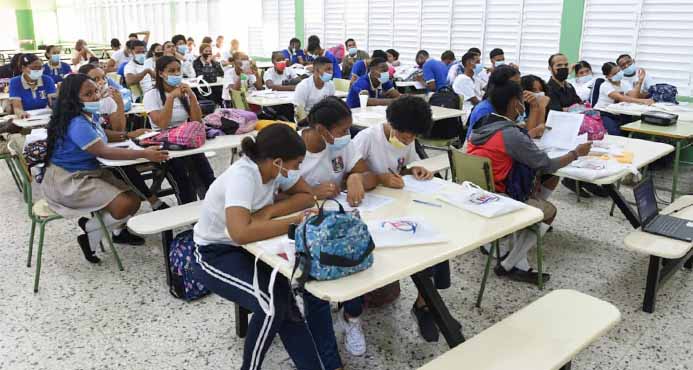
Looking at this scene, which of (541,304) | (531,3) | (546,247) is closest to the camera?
Result: (541,304)

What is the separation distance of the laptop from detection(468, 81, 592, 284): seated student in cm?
38

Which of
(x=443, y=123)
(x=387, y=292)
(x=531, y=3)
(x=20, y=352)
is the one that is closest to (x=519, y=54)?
(x=531, y=3)

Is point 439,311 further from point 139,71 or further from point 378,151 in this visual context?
point 139,71

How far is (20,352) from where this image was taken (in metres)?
2.65

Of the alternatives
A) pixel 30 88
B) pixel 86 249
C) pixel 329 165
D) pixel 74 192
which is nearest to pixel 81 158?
pixel 74 192

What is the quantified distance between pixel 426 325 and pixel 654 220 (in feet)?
4.84

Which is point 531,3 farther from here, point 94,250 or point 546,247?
point 94,250

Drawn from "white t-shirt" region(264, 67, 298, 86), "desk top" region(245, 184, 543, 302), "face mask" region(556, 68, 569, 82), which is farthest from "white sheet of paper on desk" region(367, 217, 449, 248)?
"white t-shirt" region(264, 67, 298, 86)

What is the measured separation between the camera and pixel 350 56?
8.87 m

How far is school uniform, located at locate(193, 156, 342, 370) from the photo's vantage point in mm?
2115

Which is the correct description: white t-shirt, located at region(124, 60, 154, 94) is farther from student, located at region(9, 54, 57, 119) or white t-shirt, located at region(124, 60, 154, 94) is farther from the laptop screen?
the laptop screen

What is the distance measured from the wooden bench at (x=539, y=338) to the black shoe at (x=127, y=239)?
2706 millimetres

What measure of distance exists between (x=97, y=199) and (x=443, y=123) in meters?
3.08

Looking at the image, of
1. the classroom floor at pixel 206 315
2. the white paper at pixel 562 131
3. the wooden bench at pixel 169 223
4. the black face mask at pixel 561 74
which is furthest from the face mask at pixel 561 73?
the wooden bench at pixel 169 223
